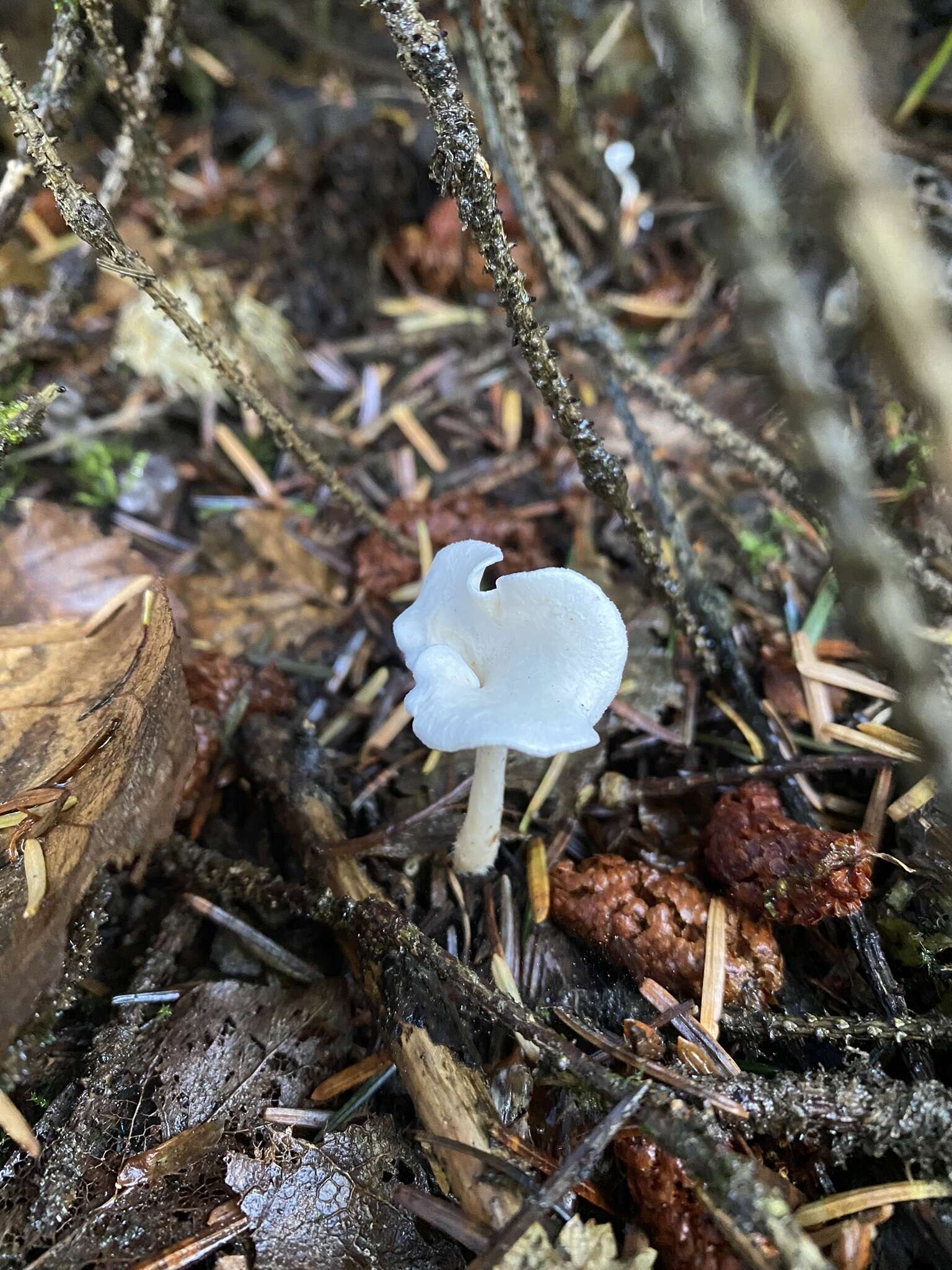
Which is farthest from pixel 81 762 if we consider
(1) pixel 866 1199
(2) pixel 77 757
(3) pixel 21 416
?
(1) pixel 866 1199

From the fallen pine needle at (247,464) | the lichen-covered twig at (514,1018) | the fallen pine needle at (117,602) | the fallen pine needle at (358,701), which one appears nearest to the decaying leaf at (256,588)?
the fallen pine needle at (247,464)

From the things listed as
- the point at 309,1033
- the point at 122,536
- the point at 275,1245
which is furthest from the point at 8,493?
the point at 275,1245

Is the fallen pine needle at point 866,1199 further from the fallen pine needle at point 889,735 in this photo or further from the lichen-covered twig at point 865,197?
the lichen-covered twig at point 865,197

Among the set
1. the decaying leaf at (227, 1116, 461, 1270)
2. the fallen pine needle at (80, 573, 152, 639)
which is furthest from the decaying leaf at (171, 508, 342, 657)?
the decaying leaf at (227, 1116, 461, 1270)

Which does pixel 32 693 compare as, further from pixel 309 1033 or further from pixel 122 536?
pixel 309 1033

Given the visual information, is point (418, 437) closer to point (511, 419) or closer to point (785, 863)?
point (511, 419)

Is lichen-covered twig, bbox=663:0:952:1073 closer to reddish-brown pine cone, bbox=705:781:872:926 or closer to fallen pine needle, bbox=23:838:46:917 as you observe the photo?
reddish-brown pine cone, bbox=705:781:872:926
